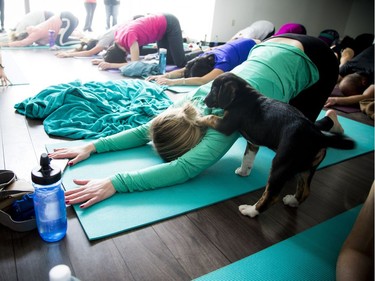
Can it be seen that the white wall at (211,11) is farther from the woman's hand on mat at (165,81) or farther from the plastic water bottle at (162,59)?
the woman's hand on mat at (165,81)

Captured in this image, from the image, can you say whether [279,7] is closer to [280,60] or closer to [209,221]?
[280,60]

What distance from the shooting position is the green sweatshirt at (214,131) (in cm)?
134

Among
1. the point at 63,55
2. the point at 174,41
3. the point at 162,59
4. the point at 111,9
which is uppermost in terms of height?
the point at 111,9

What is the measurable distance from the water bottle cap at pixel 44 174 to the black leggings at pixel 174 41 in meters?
3.29

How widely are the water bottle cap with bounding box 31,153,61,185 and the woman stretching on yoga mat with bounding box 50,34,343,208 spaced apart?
1.08 feet

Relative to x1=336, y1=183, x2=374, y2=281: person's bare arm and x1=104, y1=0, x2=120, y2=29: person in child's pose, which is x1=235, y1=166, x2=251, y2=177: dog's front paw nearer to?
x1=336, y1=183, x2=374, y2=281: person's bare arm

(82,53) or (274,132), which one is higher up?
(274,132)

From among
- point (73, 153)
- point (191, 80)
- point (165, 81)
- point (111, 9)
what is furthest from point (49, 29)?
point (73, 153)

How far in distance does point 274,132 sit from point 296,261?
51 centimetres

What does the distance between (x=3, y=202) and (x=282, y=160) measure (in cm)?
110

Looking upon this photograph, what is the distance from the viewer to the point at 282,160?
1134 millimetres

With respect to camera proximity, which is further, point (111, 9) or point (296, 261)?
point (111, 9)

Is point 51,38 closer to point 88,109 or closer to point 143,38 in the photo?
point 143,38

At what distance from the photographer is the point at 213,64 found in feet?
10.5
